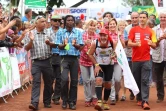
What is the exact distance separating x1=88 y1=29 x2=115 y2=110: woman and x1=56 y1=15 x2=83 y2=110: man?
426 mm

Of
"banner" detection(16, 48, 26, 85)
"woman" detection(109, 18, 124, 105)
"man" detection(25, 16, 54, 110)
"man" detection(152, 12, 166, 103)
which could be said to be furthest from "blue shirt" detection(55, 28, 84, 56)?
"banner" detection(16, 48, 26, 85)

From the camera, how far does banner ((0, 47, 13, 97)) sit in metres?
10.3

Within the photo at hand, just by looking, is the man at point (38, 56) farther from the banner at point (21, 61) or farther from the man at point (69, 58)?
the banner at point (21, 61)

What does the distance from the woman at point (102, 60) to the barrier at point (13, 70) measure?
100 inches

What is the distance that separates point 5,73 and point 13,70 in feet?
3.41

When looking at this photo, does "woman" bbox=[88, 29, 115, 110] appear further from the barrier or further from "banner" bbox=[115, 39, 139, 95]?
the barrier

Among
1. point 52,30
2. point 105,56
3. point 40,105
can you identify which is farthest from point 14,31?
point 105,56

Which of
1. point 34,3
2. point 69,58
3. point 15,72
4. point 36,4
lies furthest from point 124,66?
point 36,4

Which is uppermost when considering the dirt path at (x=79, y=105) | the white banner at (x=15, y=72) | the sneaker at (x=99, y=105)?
the white banner at (x=15, y=72)

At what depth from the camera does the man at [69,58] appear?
9.52 meters

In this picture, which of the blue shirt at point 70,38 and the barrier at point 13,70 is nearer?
the blue shirt at point 70,38

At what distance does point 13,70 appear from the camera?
11.6 m

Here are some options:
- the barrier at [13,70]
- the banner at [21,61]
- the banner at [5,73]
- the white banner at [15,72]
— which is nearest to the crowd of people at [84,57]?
the banner at [5,73]

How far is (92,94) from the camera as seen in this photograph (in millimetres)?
10320
